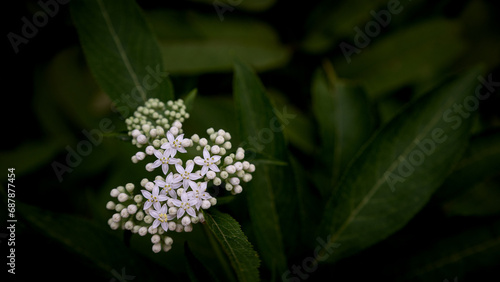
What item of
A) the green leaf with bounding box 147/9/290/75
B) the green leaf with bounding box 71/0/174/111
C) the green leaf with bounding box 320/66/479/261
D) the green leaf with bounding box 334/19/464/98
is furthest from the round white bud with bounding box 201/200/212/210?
the green leaf with bounding box 334/19/464/98

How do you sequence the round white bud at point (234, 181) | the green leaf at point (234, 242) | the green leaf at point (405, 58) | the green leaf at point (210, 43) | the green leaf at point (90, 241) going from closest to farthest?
1. the green leaf at point (234, 242)
2. the round white bud at point (234, 181)
3. the green leaf at point (90, 241)
4. the green leaf at point (210, 43)
5. the green leaf at point (405, 58)

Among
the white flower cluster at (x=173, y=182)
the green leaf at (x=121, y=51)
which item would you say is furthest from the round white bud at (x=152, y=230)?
the green leaf at (x=121, y=51)

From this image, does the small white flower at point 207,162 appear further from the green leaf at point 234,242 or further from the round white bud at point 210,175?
the green leaf at point 234,242

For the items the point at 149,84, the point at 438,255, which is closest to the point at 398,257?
the point at 438,255

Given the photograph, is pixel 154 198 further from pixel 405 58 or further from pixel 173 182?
pixel 405 58

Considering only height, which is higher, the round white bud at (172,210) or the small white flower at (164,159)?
the small white flower at (164,159)

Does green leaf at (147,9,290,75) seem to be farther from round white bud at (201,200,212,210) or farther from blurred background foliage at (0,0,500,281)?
round white bud at (201,200,212,210)

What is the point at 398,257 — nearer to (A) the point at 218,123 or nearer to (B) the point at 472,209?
(B) the point at 472,209

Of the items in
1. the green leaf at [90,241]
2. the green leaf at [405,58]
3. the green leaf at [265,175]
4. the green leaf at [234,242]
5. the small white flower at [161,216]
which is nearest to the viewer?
the green leaf at [234,242]
